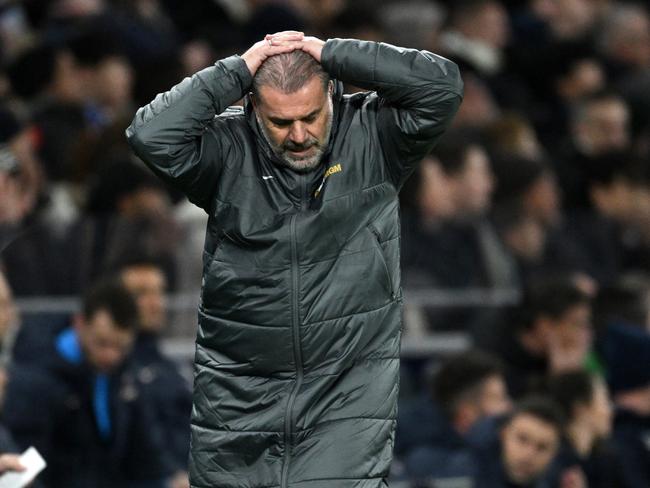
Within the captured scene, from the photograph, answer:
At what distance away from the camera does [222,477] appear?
5.45 m

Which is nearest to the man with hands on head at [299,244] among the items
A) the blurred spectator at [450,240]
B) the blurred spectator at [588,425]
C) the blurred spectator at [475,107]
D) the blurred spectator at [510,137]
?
the blurred spectator at [588,425]

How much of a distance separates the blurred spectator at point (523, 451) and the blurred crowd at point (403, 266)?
0.01 meters

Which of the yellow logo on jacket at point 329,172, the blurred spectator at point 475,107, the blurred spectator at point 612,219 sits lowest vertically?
the blurred spectator at point 612,219

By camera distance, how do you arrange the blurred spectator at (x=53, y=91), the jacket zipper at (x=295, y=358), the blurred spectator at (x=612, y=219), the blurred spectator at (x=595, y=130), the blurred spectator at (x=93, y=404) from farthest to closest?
1. the blurred spectator at (x=595, y=130)
2. the blurred spectator at (x=612, y=219)
3. the blurred spectator at (x=53, y=91)
4. the blurred spectator at (x=93, y=404)
5. the jacket zipper at (x=295, y=358)

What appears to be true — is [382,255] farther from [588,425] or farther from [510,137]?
Result: [510,137]

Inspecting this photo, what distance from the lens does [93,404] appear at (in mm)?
7938

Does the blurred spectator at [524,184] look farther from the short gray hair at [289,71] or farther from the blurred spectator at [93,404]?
the short gray hair at [289,71]

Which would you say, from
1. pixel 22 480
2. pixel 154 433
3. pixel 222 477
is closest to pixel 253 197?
pixel 222 477

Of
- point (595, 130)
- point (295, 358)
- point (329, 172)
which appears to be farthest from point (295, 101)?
point (595, 130)

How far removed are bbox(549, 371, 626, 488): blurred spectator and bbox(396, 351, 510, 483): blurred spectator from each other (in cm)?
31

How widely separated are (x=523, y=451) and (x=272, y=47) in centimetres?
336

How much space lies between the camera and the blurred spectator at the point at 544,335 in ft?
30.5

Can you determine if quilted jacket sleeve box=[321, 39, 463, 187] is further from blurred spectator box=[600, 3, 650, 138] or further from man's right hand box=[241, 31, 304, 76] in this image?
blurred spectator box=[600, 3, 650, 138]

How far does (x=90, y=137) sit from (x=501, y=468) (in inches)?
125
